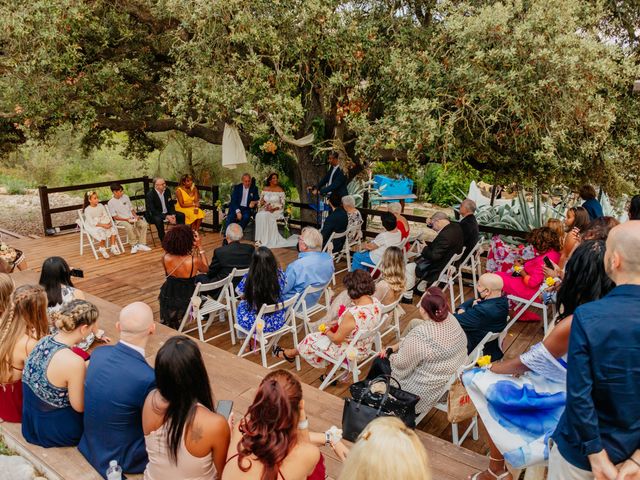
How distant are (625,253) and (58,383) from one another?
117 inches

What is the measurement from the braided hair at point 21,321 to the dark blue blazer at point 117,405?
745 millimetres

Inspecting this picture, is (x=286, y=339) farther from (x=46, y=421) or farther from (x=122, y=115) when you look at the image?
(x=122, y=115)

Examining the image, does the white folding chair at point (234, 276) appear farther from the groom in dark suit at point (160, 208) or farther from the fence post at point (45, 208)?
the fence post at point (45, 208)

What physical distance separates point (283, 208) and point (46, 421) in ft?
21.7

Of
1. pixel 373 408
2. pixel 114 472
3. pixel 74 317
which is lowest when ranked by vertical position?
pixel 114 472

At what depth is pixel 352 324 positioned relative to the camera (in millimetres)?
4105

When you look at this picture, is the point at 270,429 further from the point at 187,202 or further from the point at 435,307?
the point at 187,202

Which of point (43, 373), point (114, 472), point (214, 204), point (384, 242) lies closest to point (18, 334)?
point (43, 373)

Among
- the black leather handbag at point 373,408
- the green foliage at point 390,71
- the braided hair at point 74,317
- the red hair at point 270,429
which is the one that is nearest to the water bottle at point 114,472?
the braided hair at point 74,317

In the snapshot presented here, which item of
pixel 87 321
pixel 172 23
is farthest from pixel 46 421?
pixel 172 23

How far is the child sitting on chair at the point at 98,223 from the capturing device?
27.7 ft

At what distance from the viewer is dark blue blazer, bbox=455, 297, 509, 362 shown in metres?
4.06

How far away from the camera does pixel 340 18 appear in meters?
6.27

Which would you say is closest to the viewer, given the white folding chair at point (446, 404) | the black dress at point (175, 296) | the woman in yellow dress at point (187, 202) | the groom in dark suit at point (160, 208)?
the white folding chair at point (446, 404)
